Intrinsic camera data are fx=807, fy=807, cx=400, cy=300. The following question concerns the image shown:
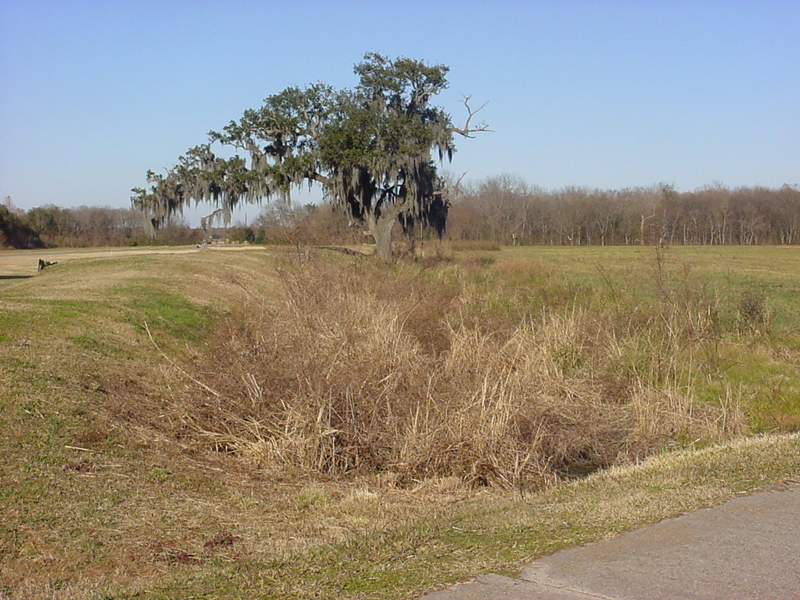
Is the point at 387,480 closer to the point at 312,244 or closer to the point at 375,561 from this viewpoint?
the point at 375,561

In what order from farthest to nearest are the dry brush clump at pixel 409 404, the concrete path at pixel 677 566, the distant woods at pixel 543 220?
the distant woods at pixel 543 220, the dry brush clump at pixel 409 404, the concrete path at pixel 677 566

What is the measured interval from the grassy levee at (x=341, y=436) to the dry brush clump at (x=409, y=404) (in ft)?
0.12

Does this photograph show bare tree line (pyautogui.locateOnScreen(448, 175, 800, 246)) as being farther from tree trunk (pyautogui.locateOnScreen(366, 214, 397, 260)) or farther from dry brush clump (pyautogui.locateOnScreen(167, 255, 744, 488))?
dry brush clump (pyautogui.locateOnScreen(167, 255, 744, 488))

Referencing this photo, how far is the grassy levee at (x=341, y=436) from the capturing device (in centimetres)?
547

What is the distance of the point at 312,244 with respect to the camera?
2022 centimetres

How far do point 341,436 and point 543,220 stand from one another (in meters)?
94.7

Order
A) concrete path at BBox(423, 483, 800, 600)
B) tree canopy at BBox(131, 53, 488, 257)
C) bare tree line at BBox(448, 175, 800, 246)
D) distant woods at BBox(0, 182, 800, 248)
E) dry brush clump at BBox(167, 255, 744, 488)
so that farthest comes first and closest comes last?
1. bare tree line at BBox(448, 175, 800, 246)
2. distant woods at BBox(0, 182, 800, 248)
3. tree canopy at BBox(131, 53, 488, 257)
4. dry brush clump at BBox(167, 255, 744, 488)
5. concrete path at BBox(423, 483, 800, 600)

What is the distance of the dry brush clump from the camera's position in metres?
9.21

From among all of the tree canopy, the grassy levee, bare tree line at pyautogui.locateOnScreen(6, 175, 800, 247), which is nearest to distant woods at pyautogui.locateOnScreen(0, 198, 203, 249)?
bare tree line at pyautogui.locateOnScreen(6, 175, 800, 247)

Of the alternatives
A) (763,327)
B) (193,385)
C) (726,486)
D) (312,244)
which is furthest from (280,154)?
(726,486)

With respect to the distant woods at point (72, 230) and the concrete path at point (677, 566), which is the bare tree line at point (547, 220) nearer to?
the distant woods at point (72, 230)

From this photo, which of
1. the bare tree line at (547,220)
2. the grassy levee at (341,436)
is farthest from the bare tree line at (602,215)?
the grassy levee at (341,436)

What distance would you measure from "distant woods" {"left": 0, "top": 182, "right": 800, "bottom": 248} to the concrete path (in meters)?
27.7

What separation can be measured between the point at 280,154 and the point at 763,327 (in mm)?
25263
